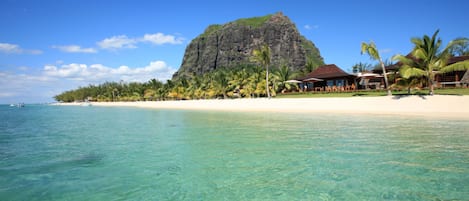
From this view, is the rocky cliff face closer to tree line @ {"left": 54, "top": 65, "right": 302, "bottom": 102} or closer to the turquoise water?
tree line @ {"left": 54, "top": 65, "right": 302, "bottom": 102}

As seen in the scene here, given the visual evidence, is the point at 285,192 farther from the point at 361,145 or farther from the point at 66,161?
the point at 66,161

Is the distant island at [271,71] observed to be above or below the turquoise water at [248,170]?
above

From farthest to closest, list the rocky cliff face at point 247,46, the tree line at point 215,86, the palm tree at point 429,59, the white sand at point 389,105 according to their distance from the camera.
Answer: the rocky cliff face at point 247,46, the tree line at point 215,86, the palm tree at point 429,59, the white sand at point 389,105

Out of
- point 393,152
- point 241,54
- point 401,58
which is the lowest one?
point 393,152

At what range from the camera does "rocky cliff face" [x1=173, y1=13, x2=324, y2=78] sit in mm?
140000

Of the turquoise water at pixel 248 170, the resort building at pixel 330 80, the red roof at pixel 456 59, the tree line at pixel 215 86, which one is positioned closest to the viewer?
the turquoise water at pixel 248 170

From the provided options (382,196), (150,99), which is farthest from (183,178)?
(150,99)

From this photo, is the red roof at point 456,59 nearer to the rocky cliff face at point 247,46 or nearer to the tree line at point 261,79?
the tree line at point 261,79

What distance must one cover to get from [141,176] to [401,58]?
26.2 m

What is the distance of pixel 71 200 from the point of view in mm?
5289

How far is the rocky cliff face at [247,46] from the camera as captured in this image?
459ft

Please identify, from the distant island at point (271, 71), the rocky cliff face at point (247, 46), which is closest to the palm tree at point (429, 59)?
the distant island at point (271, 71)

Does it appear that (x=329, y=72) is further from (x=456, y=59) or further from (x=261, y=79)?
(x=456, y=59)

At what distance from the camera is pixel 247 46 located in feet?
491
